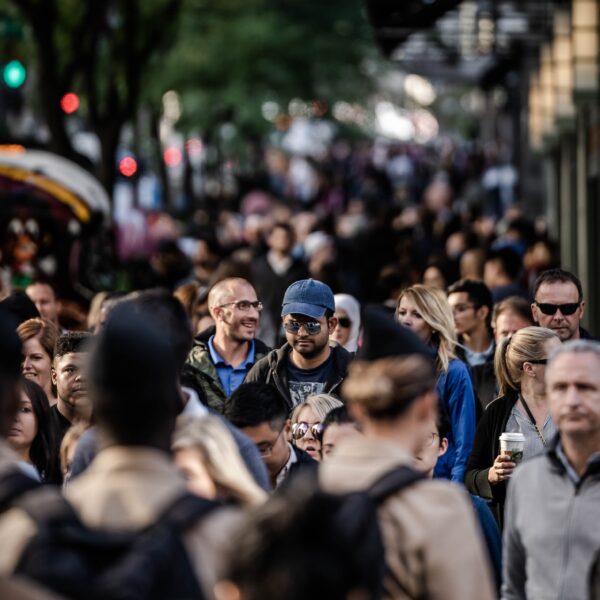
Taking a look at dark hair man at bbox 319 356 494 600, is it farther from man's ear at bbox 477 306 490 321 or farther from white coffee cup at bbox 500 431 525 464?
man's ear at bbox 477 306 490 321

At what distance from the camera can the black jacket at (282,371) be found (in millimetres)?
9773

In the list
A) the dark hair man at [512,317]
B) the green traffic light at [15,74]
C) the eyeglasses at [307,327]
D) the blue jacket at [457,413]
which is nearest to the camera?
the blue jacket at [457,413]

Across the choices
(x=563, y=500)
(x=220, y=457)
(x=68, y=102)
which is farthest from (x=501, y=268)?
(x=68, y=102)

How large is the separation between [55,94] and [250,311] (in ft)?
56.8

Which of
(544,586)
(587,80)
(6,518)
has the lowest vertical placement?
(544,586)

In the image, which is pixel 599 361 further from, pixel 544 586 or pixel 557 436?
pixel 544 586

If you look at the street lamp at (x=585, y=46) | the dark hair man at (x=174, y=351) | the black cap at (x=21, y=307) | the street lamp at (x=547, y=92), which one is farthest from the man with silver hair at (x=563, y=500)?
the street lamp at (x=547, y=92)

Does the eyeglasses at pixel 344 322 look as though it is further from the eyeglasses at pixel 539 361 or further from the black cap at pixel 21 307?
the eyeglasses at pixel 539 361

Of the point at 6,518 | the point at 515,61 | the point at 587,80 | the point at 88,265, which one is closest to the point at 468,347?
the point at 6,518

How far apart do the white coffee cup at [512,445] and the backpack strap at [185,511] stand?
353 centimetres

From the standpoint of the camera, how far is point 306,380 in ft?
32.5

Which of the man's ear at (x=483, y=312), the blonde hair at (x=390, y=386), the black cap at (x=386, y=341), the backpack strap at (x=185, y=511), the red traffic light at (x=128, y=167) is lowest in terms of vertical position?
the backpack strap at (x=185, y=511)

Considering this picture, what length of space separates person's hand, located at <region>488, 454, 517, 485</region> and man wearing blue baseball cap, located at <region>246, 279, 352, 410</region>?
1.85 m

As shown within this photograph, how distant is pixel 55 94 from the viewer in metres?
27.3
